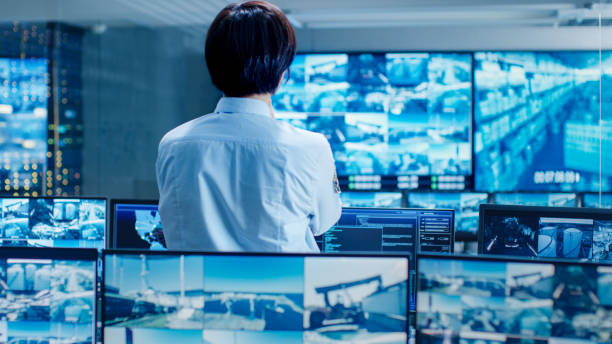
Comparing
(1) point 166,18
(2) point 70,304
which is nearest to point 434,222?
(2) point 70,304

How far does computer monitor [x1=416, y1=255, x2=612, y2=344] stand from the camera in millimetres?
844

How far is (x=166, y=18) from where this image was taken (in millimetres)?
3998

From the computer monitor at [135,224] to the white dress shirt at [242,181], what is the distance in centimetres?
80

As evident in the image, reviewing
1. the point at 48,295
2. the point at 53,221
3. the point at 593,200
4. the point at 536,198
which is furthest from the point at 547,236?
the point at 536,198

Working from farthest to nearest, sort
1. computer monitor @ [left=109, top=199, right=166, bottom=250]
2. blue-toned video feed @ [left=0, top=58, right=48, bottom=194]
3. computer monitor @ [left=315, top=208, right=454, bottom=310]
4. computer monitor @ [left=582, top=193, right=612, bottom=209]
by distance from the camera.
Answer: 1. blue-toned video feed @ [left=0, top=58, right=48, bottom=194]
2. computer monitor @ [left=582, top=193, right=612, bottom=209]
3. computer monitor @ [left=109, top=199, right=166, bottom=250]
4. computer monitor @ [left=315, top=208, right=454, bottom=310]

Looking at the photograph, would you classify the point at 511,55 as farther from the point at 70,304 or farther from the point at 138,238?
the point at 70,304

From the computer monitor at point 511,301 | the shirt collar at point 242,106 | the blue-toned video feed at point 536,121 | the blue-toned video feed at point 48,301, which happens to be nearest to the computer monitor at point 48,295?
the blue-toned video feed at point 48,301

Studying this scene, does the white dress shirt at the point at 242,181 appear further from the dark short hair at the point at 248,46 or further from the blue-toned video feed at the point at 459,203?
the blue-toned video feed at the point at 459,203

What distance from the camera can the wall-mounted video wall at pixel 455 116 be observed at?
3975mm

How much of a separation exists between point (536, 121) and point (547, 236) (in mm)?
2891

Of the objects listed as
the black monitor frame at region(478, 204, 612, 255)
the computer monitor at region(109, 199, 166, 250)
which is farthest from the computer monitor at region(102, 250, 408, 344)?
the computer monitor at region(109, 199, 166, 250)

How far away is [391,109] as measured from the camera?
4.05m

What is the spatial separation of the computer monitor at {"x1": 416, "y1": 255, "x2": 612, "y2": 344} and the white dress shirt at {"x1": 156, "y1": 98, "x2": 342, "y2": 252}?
0.93ft

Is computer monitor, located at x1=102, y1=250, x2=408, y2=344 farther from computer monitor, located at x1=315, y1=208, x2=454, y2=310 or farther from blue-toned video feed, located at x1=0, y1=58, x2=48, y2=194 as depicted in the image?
blue-toned video feed, located at x1=0, y1=58, x2=48, y2=194
